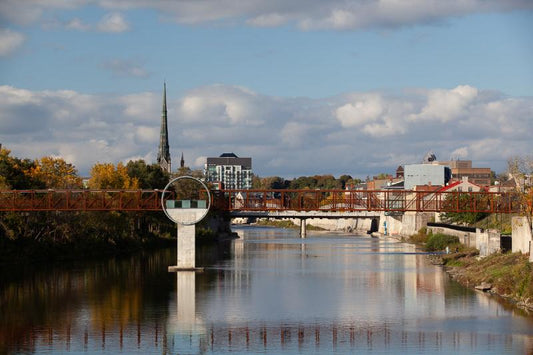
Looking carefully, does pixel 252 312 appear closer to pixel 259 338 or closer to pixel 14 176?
pixel 259 338

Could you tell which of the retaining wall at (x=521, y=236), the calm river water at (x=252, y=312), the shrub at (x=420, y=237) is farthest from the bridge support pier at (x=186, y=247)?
the shrub at (x=420, y=237)

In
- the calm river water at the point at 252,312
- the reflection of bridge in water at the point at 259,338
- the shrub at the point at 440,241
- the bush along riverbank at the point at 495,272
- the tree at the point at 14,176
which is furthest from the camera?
the shrub at the point at 440,241

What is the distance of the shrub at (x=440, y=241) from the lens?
147562mm

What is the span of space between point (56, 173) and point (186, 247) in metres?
45.8

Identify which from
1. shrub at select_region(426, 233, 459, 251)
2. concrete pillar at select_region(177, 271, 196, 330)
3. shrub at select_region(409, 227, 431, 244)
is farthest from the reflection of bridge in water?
shrub at select_region(409, 227, 431, 244)

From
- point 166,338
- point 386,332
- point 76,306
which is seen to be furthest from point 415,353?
point 76,306

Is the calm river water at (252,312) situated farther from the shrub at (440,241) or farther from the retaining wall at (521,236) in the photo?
the shrub at (440,241)

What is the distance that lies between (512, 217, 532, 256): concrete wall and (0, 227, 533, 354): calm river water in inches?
309

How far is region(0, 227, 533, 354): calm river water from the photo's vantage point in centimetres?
5959

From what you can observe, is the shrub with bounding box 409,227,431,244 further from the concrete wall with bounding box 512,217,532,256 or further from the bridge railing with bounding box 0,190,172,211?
the concrete wall with bounding box 512,217,532,256

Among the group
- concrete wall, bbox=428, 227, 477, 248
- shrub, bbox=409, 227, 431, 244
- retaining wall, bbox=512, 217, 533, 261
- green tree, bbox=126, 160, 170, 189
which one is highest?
green tree, bbox=126, 160, 170, 189

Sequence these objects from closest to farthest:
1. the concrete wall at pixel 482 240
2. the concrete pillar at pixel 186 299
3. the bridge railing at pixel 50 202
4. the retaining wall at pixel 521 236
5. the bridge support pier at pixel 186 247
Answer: the concrete pillar at pixel 186 299 → the retaining wall at pixel 521 236 → the bridge support pier at pixel 186 247 → the concrete wall at pixel 482 240 → the bridge railing at pixel 50 202

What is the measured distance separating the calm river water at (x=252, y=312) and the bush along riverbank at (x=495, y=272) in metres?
1.86

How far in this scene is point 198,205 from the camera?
105 m
